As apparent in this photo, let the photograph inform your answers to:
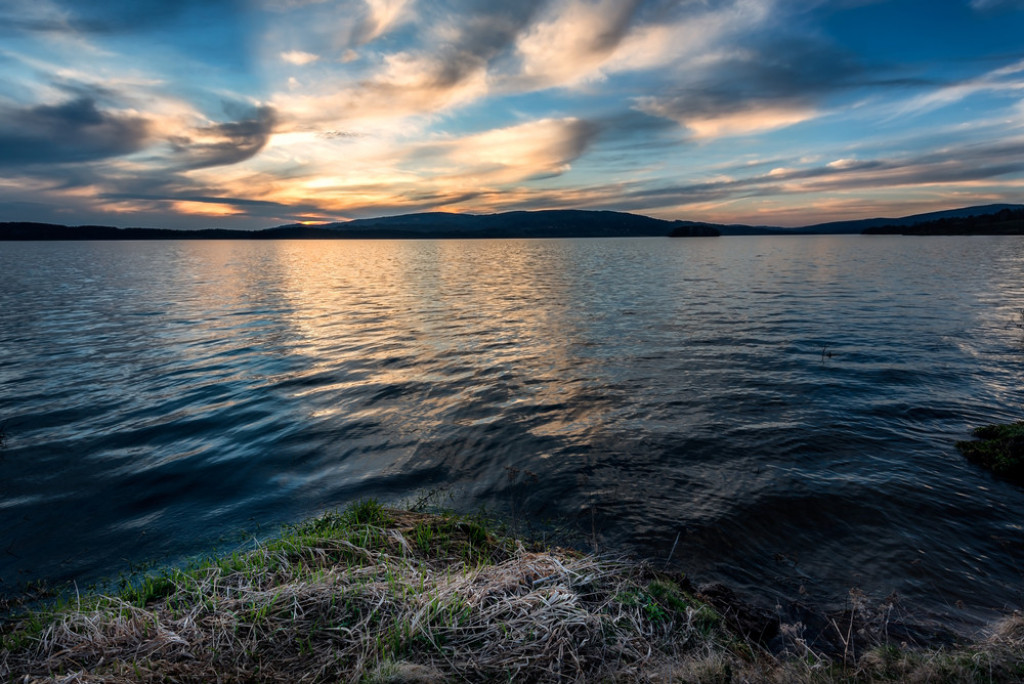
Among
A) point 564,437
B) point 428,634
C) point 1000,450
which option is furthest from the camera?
point 564,437

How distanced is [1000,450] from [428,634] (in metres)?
12.7

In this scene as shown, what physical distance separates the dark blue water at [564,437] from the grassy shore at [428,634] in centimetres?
192

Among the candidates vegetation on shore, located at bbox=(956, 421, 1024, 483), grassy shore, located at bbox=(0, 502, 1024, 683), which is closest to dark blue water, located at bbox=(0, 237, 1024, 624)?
vegetation on shore, located at bbox=(956, 421, 1024, 483)

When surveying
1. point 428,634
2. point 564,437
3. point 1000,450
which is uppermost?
point 428,634

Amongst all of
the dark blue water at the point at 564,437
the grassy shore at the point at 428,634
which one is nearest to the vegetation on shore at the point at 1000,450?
the dark blue water at the point at 564,437

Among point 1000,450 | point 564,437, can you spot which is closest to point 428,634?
point 564,437

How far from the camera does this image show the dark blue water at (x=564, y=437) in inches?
311

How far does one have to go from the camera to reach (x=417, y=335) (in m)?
24.4

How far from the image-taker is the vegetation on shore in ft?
32.4

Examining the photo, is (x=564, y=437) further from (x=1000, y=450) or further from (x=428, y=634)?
(x=1000, y=450)

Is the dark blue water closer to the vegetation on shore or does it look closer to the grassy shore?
the vegetation on shore

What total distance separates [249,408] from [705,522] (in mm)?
12882

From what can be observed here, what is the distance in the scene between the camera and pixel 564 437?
1232 cm

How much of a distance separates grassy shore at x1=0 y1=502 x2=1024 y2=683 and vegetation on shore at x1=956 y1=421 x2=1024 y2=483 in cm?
608
